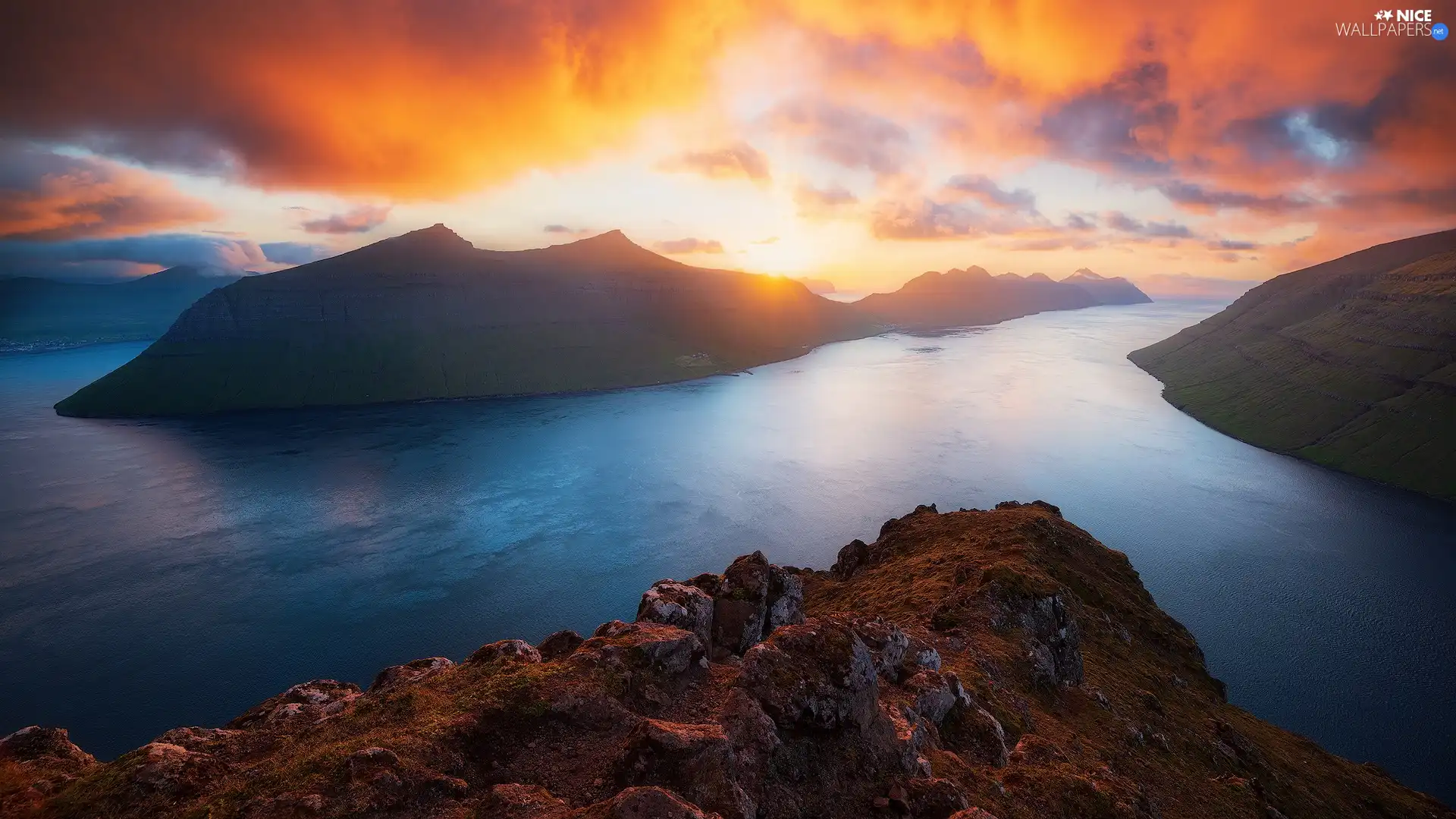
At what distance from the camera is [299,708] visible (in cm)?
2133

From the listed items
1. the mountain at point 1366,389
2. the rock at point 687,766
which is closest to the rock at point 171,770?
the rock at point 687,766

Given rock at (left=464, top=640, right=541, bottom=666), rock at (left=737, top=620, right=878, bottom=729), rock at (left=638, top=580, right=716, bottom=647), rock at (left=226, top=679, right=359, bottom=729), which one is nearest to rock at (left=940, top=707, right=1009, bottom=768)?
rock at (left=737, top=620, right=878, bottom=729)

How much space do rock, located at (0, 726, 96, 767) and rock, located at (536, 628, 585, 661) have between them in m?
14.5

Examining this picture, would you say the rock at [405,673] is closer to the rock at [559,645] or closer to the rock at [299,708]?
the rock at [299,708]

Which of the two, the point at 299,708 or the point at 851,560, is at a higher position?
the point at 299,708

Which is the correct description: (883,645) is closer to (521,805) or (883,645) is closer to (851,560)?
(521,805)

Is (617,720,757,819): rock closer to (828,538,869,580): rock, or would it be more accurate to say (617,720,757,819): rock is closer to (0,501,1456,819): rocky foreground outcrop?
(0,501,1456,819): rocky foreground outcrop

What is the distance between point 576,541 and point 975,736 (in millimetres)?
81721

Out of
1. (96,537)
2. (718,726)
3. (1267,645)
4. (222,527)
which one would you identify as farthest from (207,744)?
(96,537)

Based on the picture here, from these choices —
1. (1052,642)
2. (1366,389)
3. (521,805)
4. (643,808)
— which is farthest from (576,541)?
(1366,389)

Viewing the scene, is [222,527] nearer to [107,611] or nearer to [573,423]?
[107,611]

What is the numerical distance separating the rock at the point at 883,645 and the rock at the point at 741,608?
17.0 ft

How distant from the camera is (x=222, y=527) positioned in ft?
341

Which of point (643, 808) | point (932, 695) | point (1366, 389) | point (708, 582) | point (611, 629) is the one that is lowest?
point (1366, 389)
